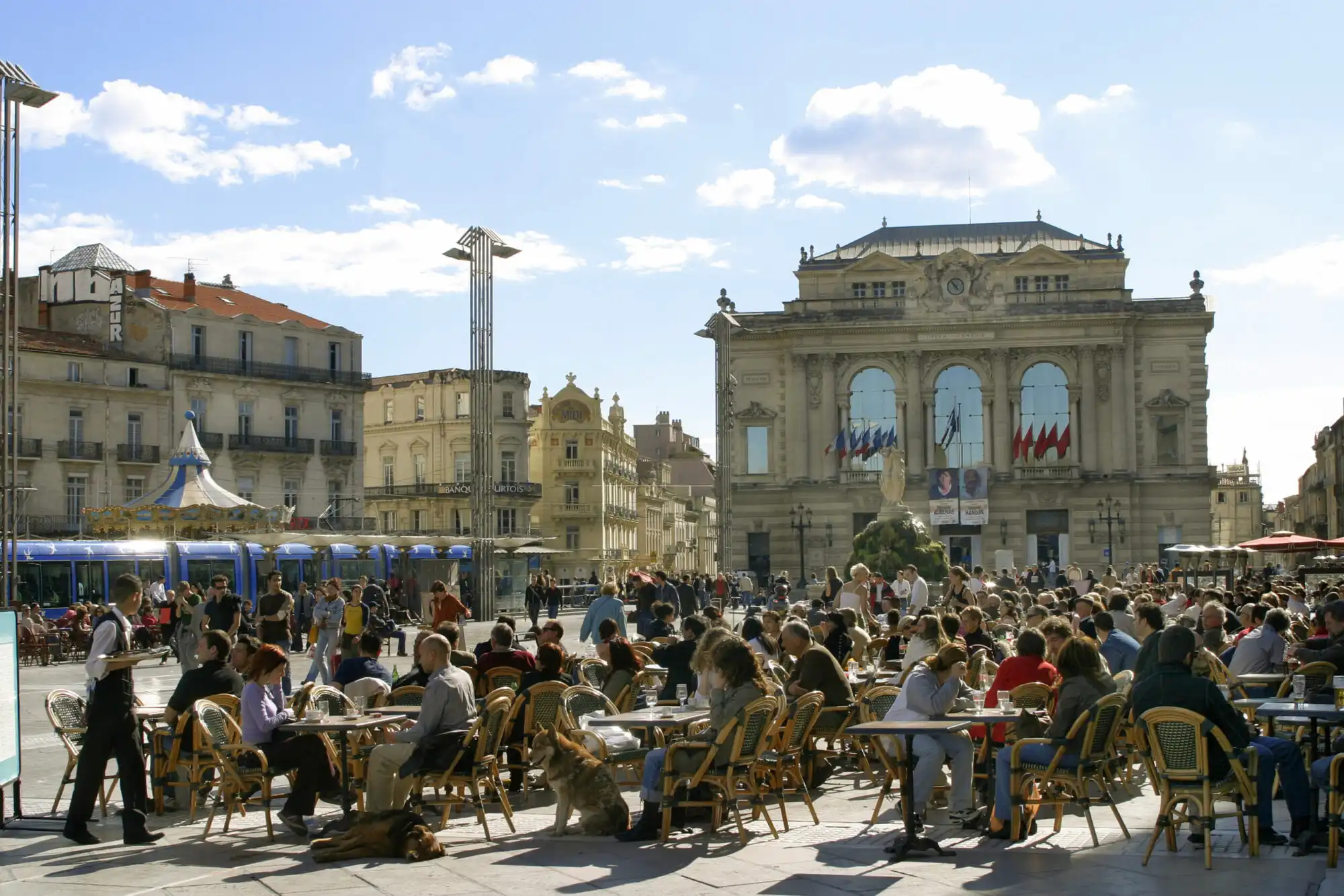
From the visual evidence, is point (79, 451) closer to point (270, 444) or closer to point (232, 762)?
point (270, 444)

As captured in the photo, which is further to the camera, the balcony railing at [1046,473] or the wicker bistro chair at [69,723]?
the balcony railing at [1046,473]

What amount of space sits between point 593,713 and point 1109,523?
56084 mm

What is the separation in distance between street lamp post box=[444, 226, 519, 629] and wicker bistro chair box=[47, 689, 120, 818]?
23876mm

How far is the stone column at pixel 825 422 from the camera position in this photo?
223ft

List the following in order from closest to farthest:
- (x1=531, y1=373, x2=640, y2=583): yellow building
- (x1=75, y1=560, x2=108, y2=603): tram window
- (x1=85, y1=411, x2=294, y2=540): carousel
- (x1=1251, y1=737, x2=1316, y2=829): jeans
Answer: (x1=1251, y1=737, x2=1316, y2=829): jeans
(x1=75, y1=560, x2=108, y2=603): tram window
(x1=85, y1=411, x2=294, y2=540): carousel
(x1=531, y1=373, x2=640, y2=583): yellow building

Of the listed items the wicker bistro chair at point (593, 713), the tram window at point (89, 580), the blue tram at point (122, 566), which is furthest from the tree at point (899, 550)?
the wicker bistro chair at point (593, 713)

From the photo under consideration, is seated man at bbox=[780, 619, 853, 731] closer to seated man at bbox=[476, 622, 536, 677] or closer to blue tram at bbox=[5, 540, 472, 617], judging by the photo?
seated man at bbox=[476, 622, 536, 677]

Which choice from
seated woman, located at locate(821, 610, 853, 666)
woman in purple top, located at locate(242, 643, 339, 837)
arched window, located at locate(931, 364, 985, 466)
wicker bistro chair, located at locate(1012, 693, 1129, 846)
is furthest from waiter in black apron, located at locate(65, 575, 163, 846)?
arched window, located at locate(931, 364, 985, 466)

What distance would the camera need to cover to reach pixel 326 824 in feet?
33.7

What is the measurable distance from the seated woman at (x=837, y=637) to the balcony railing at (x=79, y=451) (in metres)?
45.8

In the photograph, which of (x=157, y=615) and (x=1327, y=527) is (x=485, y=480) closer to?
(x=157, y=615)

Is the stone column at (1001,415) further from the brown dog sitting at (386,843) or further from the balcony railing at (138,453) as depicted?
the brown dog sitting at (386,843)

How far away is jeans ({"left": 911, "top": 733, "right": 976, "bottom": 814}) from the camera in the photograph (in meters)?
10.2

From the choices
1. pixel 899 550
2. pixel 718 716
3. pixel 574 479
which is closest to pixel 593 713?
pixel 718 716
